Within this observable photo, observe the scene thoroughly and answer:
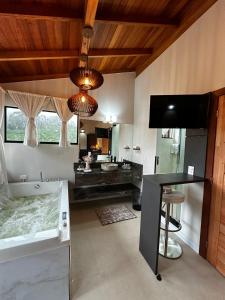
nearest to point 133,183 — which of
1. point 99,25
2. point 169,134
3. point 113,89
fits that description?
point 169,134

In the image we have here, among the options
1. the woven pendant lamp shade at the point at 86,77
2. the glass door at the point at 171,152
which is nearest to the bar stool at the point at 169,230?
the glass door at the point at 171,152

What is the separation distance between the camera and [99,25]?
2213mm

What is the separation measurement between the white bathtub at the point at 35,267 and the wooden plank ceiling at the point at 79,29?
2.21 meters

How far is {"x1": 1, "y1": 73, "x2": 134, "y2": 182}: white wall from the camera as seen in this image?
329cm

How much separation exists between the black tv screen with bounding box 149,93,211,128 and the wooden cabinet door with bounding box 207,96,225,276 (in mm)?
185

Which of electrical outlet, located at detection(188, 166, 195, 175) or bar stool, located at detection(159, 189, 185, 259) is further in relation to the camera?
electrical outlet, located at detection(188, 166, 195, 175)

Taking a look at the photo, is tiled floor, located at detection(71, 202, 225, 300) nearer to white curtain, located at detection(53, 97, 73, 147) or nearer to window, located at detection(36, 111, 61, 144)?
white curtain, located at detection(53, 97, 73, 147)

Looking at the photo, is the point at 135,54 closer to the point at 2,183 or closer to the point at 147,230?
the point at 147,230

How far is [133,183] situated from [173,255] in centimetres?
200

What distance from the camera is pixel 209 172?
212cm

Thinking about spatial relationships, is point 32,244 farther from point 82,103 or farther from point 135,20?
point 135,20

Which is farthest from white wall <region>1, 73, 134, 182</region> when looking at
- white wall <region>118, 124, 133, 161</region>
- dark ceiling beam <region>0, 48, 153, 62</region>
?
dark ceiling beam <region>0, 48, 153, 62</region>

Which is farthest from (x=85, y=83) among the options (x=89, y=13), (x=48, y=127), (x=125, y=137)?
(x=125, y=137)

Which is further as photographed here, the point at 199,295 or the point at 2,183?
the point at 2,183
